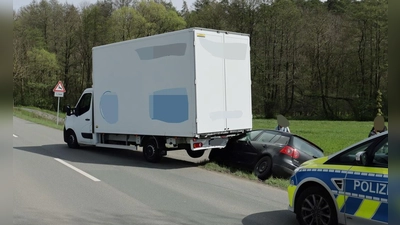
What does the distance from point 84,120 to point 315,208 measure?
36.9ft

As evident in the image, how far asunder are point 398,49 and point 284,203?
22.2 ft

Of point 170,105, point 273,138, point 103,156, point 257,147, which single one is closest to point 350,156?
point 273,138

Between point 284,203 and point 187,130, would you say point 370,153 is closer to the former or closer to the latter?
point 284,203

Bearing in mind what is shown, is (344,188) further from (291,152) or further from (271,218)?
(291,152)

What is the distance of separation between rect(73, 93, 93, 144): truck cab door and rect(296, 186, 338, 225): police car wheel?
10411 millimetres

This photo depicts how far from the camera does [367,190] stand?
473 centimetres

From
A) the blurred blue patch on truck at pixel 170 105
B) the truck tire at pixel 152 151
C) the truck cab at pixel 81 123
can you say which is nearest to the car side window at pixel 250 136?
the blurred blue patch on truck at pixel 170 105

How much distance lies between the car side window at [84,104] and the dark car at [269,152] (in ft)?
19.3

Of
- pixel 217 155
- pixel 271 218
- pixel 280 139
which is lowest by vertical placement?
pixel 271 218

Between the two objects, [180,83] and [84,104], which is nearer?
[180,83]

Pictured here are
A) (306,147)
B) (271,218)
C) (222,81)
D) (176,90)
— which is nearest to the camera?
(271,218)

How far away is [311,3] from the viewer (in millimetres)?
50781

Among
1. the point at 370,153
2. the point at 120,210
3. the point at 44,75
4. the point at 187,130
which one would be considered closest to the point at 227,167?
the point at 187,130

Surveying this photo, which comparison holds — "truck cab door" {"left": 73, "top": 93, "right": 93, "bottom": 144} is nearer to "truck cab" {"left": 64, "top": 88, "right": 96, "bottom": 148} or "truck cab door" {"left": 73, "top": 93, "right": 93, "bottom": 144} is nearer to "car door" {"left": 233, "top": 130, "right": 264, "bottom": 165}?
"truck cab" {"left": 64, "top": 88, "right": 96, "bottom": 148}
